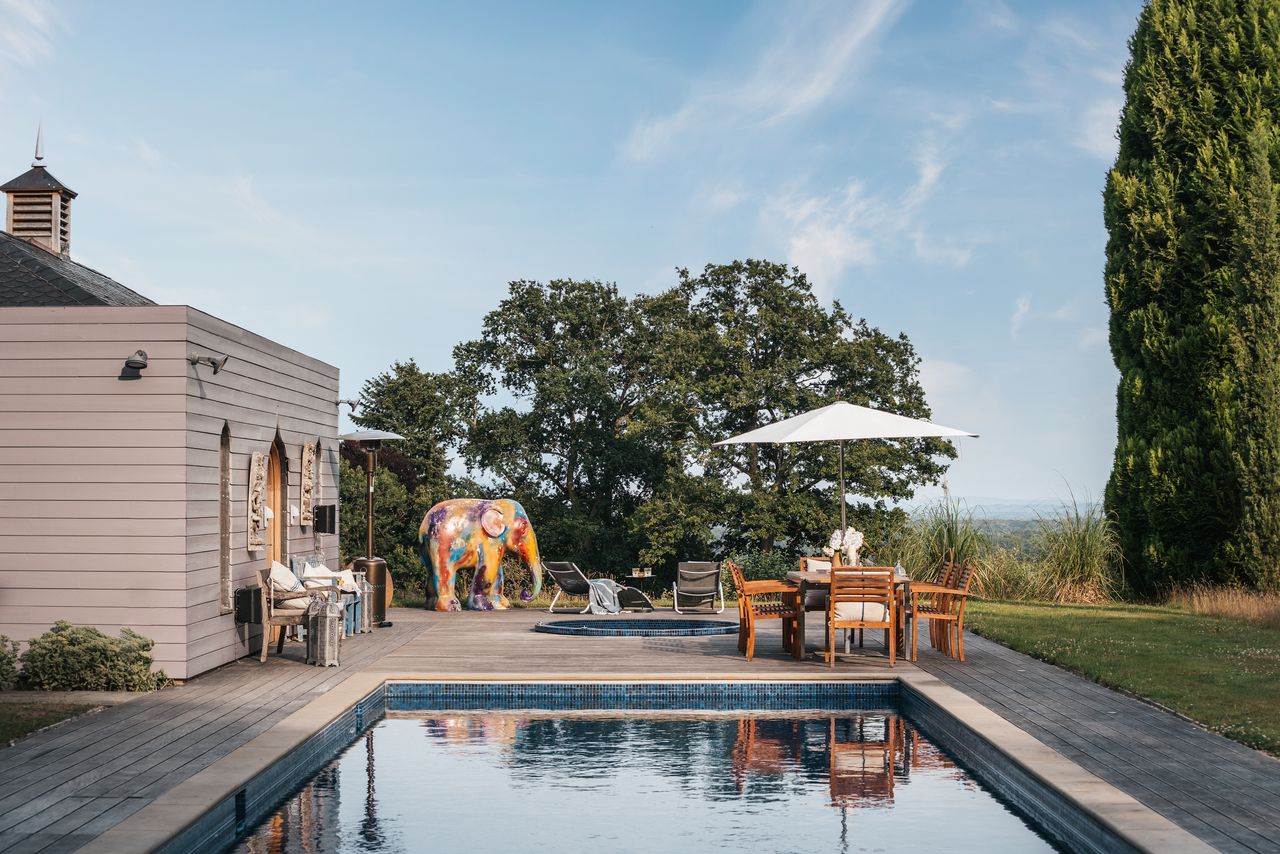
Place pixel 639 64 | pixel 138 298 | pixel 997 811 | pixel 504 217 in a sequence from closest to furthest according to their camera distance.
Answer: pixel 997 811
pixel 138 298
pixel 639 64
pixel 504 217

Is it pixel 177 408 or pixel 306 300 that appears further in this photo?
pixel 306 300

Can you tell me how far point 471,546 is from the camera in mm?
15977

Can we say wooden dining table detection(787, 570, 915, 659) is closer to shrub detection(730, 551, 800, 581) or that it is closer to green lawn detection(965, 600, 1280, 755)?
green lawn detection(965, 600, 1280, 755)

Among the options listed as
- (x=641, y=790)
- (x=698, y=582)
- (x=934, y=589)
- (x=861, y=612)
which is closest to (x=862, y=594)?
(x=861, y=612)

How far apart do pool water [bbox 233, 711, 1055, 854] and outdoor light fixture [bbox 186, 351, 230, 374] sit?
3152 mm

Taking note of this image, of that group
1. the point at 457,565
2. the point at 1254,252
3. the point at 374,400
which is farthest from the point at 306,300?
the point at 1254,252

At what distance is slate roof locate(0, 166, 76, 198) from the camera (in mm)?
17141

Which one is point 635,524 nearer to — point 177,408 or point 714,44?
point 714,44

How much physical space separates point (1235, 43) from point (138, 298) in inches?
644

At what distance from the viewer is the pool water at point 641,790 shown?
589 cm

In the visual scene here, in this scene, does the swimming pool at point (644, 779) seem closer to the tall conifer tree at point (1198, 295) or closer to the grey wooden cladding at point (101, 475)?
the grey wooden cladding at point (101, 475)

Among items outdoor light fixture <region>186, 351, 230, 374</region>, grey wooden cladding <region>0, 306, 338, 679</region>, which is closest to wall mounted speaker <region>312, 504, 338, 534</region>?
outdoor light fixture <region>186, 351, 230, 374</region>

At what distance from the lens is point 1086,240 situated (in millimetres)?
22359

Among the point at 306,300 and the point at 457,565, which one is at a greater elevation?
the point at 306,300
